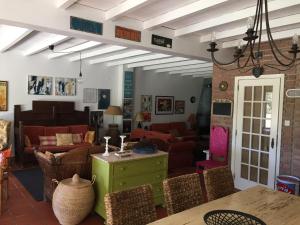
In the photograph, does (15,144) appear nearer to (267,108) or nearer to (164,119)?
(164,119)

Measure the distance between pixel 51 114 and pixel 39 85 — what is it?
79 centimetres

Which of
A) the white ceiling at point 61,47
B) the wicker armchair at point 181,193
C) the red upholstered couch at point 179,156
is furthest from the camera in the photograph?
the red upholstered couch at point 179,156

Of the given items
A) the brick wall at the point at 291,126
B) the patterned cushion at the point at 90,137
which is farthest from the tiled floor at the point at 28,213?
the patterned cushion at the point at 90,137

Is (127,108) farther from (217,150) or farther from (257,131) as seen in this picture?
(257,131)

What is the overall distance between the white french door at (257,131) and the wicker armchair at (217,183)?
6.83ft

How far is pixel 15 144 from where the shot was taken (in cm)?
630

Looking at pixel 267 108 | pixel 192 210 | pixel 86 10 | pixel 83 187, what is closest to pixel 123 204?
pixel 192 210

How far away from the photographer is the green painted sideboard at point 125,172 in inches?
129

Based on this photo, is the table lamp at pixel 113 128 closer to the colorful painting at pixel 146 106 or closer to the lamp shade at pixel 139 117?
the lamp shade at pixel 139 117

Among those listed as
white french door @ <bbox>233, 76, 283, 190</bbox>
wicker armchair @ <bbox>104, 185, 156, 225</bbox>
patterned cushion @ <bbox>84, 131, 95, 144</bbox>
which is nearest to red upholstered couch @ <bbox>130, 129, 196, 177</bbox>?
white french door @ <bbox>233, 76, 283, 190</bbox>

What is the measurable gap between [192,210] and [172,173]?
3.73 meters

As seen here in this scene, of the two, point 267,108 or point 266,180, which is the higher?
point 267,108

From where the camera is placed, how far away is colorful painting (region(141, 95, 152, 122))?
874 centimetres

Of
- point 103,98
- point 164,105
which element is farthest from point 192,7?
point 164,105
